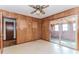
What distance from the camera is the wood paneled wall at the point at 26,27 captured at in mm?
7838

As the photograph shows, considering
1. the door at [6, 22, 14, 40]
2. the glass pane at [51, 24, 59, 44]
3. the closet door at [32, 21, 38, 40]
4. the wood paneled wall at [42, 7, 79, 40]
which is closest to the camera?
the wood paneled wall at [42, 7, 79, 40]

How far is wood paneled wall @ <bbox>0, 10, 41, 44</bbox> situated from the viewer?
309 inches

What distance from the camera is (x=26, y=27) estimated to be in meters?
9.03

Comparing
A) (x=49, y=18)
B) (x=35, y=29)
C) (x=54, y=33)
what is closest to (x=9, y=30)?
(x=35, y=29)

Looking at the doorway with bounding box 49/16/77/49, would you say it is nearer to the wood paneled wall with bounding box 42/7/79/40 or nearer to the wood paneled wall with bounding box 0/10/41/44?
the wood paneled wall with bounding box 42/7/79/40

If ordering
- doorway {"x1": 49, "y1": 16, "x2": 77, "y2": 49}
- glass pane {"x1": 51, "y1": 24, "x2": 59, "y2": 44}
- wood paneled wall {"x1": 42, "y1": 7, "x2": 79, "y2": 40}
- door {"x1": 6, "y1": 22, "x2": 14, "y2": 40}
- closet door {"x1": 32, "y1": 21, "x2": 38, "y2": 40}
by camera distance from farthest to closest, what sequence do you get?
1. closet door {"x1": 32, "y1": 21, "x2": 38, "y2": 40}
2. glass pane {"x1": 51, "y1": 24, "x2": 59, "y2": 44}
3. door {"x1": 6, "y1": 22, "x2": 14, "y2": 40}
4. doorway {"x1": 49, "y1": 16, "x2": 77, "y2": 49}
5. wood paneled wall {"x1": 42, "y1": 7, "x2": 79, "y2": 40}

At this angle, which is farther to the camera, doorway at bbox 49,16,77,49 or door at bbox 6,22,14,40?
door at bbox 6,22,14,40

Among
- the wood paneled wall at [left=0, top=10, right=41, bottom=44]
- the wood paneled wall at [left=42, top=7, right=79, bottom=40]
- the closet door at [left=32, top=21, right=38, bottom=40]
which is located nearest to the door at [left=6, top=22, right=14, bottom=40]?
the wood paneled wall at [left=0, top=10, right=41, bottom=44]

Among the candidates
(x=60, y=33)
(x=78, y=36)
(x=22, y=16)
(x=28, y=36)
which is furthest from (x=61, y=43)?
(x=22, y=16)

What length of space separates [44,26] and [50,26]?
54.4 inches

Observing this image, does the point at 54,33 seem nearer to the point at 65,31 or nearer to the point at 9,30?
the point at 65,31

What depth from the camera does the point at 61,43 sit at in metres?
7.37

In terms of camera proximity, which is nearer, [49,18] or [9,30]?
[9,30]
